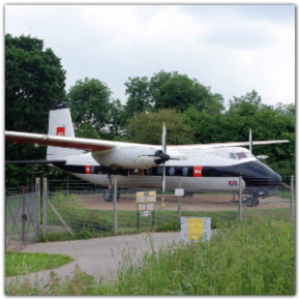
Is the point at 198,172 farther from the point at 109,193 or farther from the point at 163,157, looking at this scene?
the point at 109,193

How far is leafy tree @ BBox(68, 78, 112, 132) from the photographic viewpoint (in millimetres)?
5457

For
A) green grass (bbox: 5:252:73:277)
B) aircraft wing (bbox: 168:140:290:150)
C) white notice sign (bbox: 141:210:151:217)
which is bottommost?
green grass (bbox: 5:252:73:277)

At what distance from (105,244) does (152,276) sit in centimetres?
213

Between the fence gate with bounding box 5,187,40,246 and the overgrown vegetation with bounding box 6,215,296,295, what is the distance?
2316mm

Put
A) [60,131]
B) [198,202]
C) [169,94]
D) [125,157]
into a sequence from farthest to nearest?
[198,202], [125,157], [169,94], [60,131]

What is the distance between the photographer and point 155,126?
5.79m

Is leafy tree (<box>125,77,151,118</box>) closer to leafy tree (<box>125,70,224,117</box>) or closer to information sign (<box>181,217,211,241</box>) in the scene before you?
leafy tree (<box>125,70,224,117</box>)

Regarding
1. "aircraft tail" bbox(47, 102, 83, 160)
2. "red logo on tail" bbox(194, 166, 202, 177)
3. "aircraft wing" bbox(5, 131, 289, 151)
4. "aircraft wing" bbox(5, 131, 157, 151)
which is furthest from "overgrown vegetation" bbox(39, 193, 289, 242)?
"aircraft tail" bbox(47, 102, 83, 160)

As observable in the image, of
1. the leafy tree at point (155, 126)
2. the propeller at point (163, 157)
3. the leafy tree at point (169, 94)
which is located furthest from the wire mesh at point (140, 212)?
the leafy tree at point (169, 94)

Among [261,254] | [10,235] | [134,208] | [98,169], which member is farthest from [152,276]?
[10,235]

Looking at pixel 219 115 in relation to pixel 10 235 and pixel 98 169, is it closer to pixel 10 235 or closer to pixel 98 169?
pixel 98 169

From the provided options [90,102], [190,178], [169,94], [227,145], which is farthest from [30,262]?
[227,145]

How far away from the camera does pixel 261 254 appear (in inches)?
216

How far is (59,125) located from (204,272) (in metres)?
2.50
